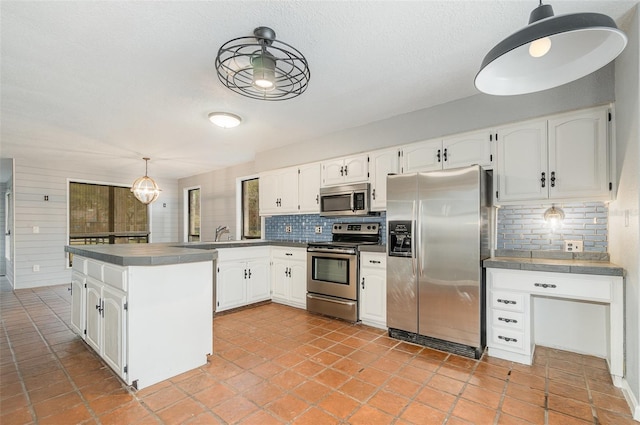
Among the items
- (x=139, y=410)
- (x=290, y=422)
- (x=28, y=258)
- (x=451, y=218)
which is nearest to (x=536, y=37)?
(x=451, y=218)

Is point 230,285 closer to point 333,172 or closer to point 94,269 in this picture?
point 94,269

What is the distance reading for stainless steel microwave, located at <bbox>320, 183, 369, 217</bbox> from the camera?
3.88m

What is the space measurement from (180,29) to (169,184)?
6.71m

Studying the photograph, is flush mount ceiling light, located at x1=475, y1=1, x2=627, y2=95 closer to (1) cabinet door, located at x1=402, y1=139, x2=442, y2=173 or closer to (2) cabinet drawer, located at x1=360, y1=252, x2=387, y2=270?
(1) cabinet door, located at x1=402, y1=139, x2=442, y2=173

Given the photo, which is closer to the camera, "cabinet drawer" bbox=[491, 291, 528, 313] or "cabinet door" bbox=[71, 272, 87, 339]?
"cabinet drawer" bbox=[491, 291, 528, 313]

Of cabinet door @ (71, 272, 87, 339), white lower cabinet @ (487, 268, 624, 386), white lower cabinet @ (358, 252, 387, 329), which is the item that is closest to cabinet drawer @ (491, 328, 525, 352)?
white lower cabinet @ (487, 268, 624, 386)

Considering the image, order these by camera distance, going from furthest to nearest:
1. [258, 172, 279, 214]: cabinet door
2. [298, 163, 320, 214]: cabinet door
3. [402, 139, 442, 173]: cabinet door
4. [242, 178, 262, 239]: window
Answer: [242, 178, 262, 239]: window
[258, 172, 279, 214]: cabinet door
[298, 163, 320, 214]: cabinet door
[402, 139, 442, 173]: cabinet door

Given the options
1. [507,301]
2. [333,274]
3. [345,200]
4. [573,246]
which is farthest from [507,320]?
[345,200]

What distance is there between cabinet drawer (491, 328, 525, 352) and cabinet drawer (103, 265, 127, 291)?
3.08 metres

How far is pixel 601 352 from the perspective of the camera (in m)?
2.74

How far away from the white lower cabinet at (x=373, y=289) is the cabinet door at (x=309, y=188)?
117 centimetres

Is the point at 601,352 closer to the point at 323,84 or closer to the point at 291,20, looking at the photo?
the point at 323,84

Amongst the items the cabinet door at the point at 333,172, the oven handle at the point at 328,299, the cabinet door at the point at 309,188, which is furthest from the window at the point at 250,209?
the oven handle at the point at 328,299

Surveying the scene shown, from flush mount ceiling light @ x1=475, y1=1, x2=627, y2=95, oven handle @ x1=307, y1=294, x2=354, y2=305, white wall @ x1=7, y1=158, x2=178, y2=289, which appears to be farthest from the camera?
white wall @ x1=7, y1=158, x2=178, y2=289
